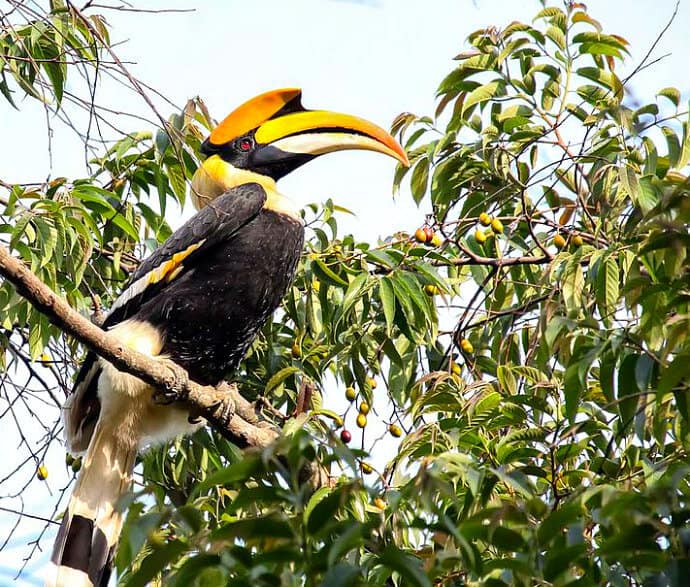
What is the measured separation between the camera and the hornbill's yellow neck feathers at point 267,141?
3.51 metres

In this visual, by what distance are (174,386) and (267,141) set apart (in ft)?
3.88

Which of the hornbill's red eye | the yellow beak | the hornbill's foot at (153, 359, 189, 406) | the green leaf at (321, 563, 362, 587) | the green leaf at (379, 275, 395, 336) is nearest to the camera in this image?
the green leaf at (321, 563, 362, 587)

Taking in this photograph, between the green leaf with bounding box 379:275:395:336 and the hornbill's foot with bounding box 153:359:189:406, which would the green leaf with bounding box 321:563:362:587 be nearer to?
the green leaf with bounding box 379:275:395:336

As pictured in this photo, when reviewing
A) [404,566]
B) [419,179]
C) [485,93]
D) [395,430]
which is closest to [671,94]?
[485,93]

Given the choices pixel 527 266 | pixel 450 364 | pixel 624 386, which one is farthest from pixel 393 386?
pixel 624 386

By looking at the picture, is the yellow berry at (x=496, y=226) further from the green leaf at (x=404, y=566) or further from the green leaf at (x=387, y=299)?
the green leaf at (x=404, y=566)

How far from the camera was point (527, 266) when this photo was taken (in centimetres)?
306

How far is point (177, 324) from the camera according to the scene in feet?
10.0

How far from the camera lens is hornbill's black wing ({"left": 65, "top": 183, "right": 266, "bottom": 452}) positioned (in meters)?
3.02

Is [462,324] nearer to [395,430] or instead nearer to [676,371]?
[395,430]

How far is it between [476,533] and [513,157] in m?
1.70

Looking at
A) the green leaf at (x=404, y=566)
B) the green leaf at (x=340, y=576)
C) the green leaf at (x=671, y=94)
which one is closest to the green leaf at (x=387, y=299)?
the green leaf at (x=671, y=94)

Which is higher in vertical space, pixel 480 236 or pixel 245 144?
pixel 245 144

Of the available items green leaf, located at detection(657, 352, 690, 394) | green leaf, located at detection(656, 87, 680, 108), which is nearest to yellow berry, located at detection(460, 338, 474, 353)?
green leaf, located at detection(656, 87, 680, 108)
